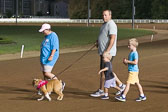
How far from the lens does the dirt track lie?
8.31 meters

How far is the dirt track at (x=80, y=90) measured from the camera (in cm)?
831

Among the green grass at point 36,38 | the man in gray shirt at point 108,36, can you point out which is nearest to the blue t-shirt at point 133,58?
the man in gray shirt at point 108,36

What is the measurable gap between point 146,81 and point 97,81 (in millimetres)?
1403

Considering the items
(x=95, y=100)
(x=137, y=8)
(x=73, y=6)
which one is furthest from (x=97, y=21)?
(x=95, y=100)

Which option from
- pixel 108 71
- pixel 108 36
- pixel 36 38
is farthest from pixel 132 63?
pixel 36 38

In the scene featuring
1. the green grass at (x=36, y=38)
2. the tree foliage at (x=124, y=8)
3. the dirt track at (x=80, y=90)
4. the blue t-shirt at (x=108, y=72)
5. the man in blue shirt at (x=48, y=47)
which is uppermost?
the tree foliage at (x=124, y=8)

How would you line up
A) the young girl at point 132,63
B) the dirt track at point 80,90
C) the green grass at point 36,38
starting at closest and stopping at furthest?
1. the dirt track at point 80,90
2. the young girl at point 132,63
3. the green grass at point 36,38

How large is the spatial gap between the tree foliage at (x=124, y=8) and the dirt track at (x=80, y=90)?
69128 millimetres

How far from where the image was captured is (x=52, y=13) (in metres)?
161

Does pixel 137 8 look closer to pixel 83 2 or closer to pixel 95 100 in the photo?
pixel 83 2

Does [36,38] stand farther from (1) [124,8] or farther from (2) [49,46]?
(1) [124,8]

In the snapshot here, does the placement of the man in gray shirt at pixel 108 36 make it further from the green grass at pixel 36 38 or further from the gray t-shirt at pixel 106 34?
the green grass at pixel 36 38

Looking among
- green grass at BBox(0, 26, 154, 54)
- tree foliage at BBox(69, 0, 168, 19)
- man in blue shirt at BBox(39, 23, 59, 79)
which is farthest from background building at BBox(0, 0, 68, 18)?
man in blue shirt at BBox(39, 23, 59, 79)

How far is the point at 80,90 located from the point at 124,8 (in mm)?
81406
